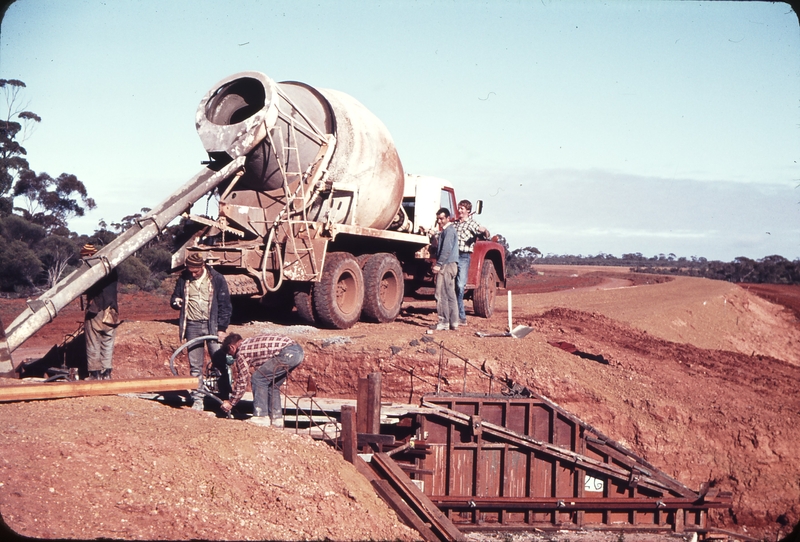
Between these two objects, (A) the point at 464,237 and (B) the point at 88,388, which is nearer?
(B) the point at 88,388

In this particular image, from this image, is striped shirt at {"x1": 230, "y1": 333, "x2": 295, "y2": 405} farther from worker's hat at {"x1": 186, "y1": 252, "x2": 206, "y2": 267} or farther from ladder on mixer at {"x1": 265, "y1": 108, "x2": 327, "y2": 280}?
ladder on mixer at {"x1": 265, "y1": 108, "x2": 327, "y2": 280}

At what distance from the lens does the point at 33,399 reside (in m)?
7.34

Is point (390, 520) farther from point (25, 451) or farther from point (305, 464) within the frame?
point (25, 451)

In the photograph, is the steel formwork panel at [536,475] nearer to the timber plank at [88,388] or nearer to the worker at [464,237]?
the worker at [464,237]

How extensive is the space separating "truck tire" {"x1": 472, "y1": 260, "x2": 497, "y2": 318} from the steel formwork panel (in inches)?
184

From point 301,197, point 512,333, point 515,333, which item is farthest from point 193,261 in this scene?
point 515,333

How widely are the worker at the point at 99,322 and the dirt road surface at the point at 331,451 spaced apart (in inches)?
56.4

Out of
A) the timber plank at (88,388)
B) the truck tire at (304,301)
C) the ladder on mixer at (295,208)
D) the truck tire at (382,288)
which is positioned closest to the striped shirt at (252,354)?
the timber plank at (88,388)

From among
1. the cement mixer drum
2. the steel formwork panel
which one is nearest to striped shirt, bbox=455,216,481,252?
the cement mixer drum

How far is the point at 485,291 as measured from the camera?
14.5 metres

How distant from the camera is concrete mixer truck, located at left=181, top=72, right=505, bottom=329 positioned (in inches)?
412

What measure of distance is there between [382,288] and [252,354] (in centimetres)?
526

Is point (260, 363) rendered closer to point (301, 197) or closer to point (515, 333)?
point (301, 197)

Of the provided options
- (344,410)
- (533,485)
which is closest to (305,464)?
(344,410)
